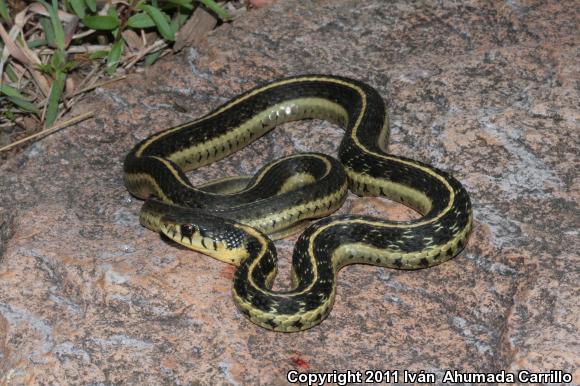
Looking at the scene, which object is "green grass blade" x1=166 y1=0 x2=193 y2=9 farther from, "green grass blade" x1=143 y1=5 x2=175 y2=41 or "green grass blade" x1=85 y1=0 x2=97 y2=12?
"green grass blade" x1=85 y1=0 x2=97 y2=12

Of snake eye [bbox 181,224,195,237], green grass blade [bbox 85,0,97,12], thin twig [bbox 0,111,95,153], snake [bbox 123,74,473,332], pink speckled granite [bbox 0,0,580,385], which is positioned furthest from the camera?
green grass blade [bbox 85,0,97,12]

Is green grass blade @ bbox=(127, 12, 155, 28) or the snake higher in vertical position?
green grass blade @ bbox=(127, 12, 155, 28)

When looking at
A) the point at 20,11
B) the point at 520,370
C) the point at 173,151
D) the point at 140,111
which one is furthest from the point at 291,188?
the point at 20,11

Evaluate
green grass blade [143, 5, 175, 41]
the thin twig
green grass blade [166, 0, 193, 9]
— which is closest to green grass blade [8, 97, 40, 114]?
the thin twig

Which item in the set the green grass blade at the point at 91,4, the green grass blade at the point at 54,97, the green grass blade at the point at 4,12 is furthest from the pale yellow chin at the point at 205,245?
the green grass blade at the point at 4,12

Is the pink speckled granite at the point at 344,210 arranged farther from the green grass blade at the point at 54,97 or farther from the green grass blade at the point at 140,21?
the green grass blade at the point at 140,21

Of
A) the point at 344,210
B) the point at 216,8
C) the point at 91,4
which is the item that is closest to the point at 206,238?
the point at 344,210
